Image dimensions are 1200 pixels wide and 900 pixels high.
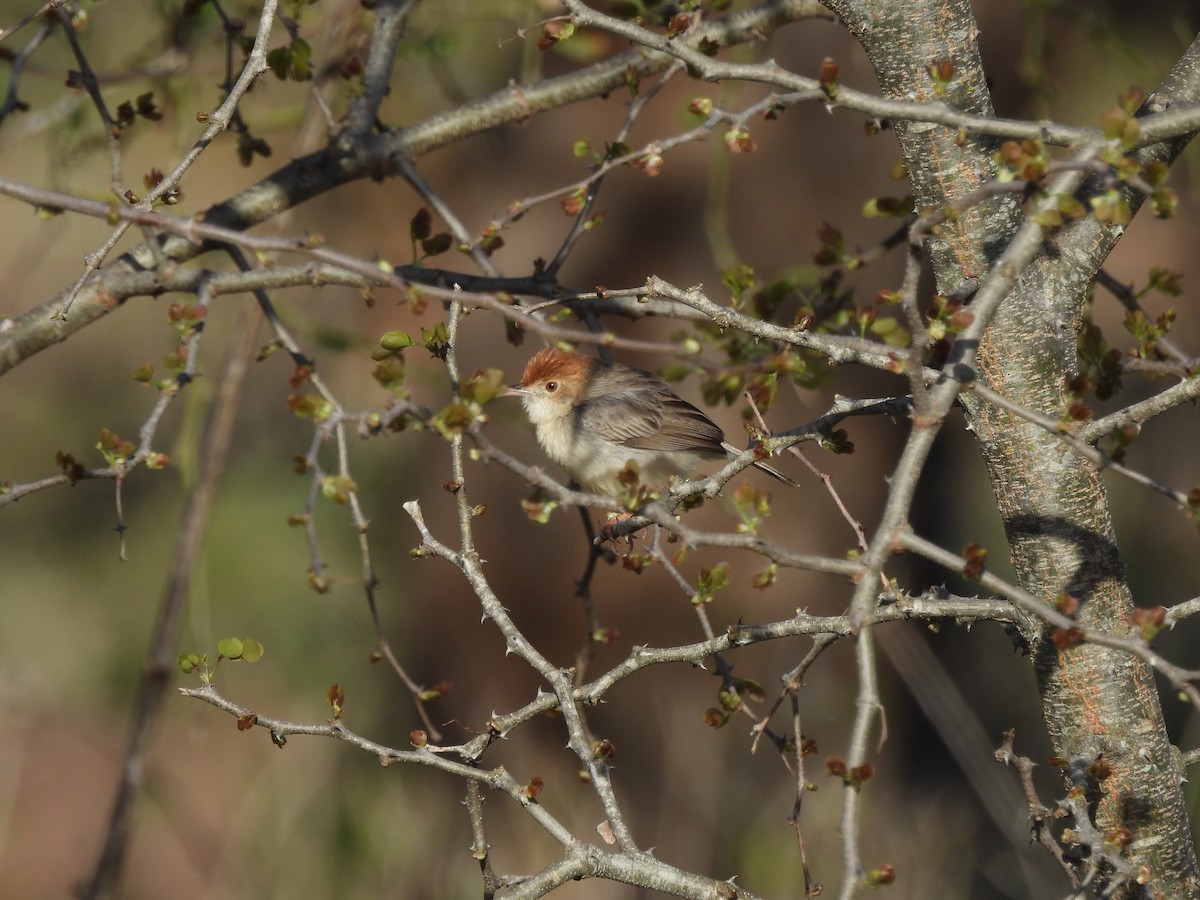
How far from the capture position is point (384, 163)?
3496 millimetres

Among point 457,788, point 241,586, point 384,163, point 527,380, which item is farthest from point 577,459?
point 241,586

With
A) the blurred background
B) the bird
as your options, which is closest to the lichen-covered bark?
the bird

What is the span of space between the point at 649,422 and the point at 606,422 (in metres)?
0.21

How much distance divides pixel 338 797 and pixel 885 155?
4788 millimetres

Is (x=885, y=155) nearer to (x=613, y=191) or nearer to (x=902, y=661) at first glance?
(x=613, y=191)

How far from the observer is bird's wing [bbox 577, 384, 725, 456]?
4.95 meters

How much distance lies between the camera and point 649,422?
5043 millimetres

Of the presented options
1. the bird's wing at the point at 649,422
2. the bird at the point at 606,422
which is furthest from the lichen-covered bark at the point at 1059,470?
the bird's wing at the point at 649,422

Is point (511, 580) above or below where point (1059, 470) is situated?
above

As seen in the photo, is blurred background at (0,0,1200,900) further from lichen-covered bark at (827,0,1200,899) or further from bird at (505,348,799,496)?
lichen-covered bark at (827,0,1200,899)

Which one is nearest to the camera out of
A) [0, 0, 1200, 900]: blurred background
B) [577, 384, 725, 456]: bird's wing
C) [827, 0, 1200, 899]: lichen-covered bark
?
[827, 0, 1200, 899]: lichen-covered bark

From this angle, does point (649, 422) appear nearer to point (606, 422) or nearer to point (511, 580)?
point (606, 422)

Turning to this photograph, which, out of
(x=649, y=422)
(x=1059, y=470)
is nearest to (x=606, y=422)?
(x=649, y=422)

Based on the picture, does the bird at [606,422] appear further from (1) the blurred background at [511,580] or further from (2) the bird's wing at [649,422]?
(1) the blurred background at [511,580]
